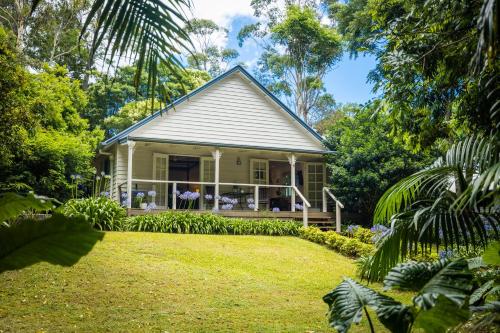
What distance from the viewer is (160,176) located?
16875mm

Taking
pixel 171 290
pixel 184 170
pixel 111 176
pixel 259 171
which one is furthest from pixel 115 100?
pixel 171 290

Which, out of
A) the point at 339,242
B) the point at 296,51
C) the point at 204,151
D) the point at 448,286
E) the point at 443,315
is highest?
the point at 296,51

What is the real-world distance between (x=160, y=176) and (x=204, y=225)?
481 cm

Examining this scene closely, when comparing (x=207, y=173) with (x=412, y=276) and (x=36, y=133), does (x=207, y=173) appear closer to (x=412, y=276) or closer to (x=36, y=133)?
(x=36, y=133)

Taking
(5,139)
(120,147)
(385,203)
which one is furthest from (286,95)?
(385,203)

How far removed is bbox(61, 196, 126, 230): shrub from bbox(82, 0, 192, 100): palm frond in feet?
32.1

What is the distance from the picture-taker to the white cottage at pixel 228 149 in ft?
50.8

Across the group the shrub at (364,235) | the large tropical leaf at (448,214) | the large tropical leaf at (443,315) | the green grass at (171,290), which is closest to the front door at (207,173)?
the shrub at (364,235)

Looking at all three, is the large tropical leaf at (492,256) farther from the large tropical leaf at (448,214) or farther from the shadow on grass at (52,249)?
the shadow on grass at (52,249)

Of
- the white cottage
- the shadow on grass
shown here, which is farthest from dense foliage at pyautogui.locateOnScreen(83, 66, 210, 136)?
the shadow on grass

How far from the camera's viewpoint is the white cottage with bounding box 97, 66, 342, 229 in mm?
15469

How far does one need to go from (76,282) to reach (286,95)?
2955 centimetres

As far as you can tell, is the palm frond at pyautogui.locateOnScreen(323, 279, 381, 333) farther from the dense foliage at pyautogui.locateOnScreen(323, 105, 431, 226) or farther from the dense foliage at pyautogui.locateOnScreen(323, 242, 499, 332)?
the dense foliage at pyautogui.locateOnScreen(323, 105, 431, 226)

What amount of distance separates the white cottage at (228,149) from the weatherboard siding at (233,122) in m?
0.03
